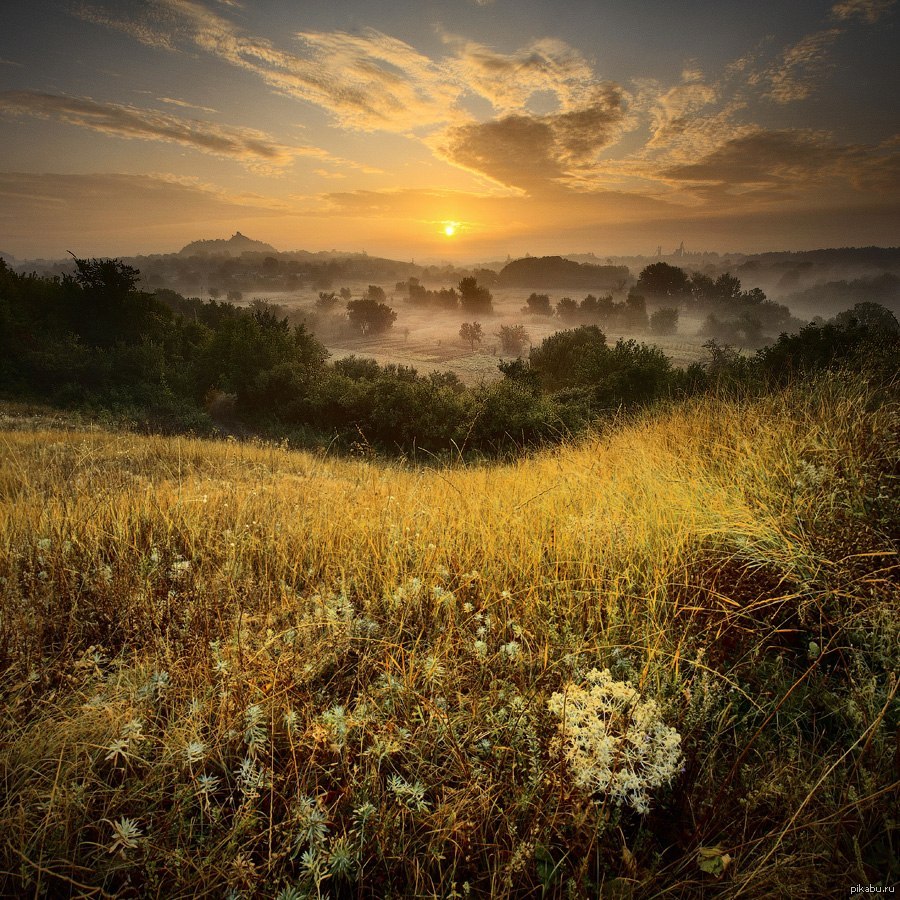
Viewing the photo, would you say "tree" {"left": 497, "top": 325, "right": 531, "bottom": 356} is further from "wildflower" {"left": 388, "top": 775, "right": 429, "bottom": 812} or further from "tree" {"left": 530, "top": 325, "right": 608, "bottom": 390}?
"wildflower" {"left": 388, "top": 775, "right": 429, "bottom": 812}

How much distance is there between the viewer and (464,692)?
6.77 ft

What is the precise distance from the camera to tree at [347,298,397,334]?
409 feet

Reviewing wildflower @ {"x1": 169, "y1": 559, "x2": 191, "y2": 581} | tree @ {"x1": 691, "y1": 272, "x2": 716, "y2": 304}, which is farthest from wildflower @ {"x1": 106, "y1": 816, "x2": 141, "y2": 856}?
tree @ {"x1": 691, "y1": 272, "x2": 716, "y2": 304}

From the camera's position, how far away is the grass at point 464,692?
142cm

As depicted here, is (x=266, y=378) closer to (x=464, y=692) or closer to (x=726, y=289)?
(x=464, y=692)

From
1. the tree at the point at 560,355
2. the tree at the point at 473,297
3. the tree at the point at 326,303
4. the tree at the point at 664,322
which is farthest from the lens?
the tree at the point at 473,297

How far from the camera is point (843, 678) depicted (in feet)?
6.92

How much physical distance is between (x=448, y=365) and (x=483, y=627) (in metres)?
86.2

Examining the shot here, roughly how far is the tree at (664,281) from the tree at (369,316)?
253ft

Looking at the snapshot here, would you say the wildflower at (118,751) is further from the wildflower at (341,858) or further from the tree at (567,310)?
the tree at (567,310)

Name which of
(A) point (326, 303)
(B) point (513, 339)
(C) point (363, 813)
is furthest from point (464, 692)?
(A) point (326, 303)

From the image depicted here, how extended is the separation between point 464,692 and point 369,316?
13096cm

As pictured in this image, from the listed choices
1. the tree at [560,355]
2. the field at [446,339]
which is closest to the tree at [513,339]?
the field at [446,339]

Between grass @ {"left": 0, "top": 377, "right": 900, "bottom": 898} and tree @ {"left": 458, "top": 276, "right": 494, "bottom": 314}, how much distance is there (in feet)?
490
